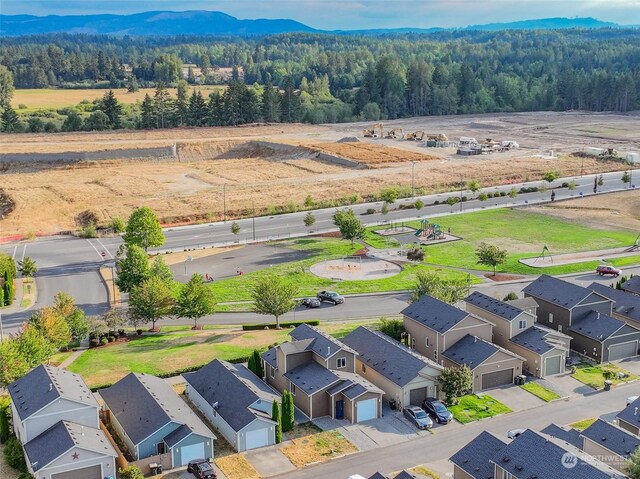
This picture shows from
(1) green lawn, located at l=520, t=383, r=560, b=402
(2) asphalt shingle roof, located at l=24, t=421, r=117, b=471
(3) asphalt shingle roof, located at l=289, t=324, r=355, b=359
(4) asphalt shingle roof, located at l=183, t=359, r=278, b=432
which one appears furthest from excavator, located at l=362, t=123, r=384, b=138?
(2) asphalt shingle roof, located at l=24, t=421, r=117, b=471

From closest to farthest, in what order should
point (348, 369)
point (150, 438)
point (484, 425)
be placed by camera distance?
point (150, 438)
point (484, 425)
point (348, 369)

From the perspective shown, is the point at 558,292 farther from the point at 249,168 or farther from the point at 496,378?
the point at 249,168

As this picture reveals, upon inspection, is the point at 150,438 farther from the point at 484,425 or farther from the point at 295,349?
the point at 484,425

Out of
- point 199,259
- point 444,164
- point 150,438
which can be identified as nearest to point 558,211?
point 444,164

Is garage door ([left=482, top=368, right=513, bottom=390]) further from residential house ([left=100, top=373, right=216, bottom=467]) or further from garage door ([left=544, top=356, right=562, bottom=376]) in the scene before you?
residential house ([left=100, top=373, right=216, bottom=467])

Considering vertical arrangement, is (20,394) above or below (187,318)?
above

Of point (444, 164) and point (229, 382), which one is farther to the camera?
point (444, 164)

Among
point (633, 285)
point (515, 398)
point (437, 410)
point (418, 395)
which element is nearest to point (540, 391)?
point (515, 398)

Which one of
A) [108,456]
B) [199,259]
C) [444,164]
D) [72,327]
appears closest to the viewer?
[108,456]
